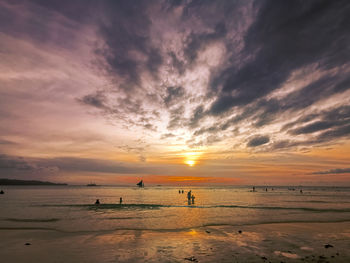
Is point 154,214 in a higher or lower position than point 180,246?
lower

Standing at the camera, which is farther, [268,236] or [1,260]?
[268,236]

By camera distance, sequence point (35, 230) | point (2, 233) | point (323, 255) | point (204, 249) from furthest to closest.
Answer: point (35, 230)
point (2, 233)
point (204, 249)
point (323, 255)

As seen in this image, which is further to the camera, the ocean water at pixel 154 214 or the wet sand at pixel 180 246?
the ocean water at pixel 154 214

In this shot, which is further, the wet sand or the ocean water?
the ocean water

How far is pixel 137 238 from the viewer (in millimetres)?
17172

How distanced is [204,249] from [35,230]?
1772 centimetres

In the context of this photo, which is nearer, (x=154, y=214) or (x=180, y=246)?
(x=180, y=246)

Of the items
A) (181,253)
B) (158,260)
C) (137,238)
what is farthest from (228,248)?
(137,238)

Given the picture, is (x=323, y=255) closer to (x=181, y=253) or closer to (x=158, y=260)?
(x=181, y=253)

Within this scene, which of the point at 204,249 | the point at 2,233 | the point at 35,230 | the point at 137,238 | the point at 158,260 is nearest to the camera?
the point at 158,260

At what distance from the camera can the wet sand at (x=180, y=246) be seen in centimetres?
1226

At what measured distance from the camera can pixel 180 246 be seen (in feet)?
47.8

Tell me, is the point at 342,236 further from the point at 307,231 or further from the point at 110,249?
the point at 110,249

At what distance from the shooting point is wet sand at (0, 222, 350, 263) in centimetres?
1226
